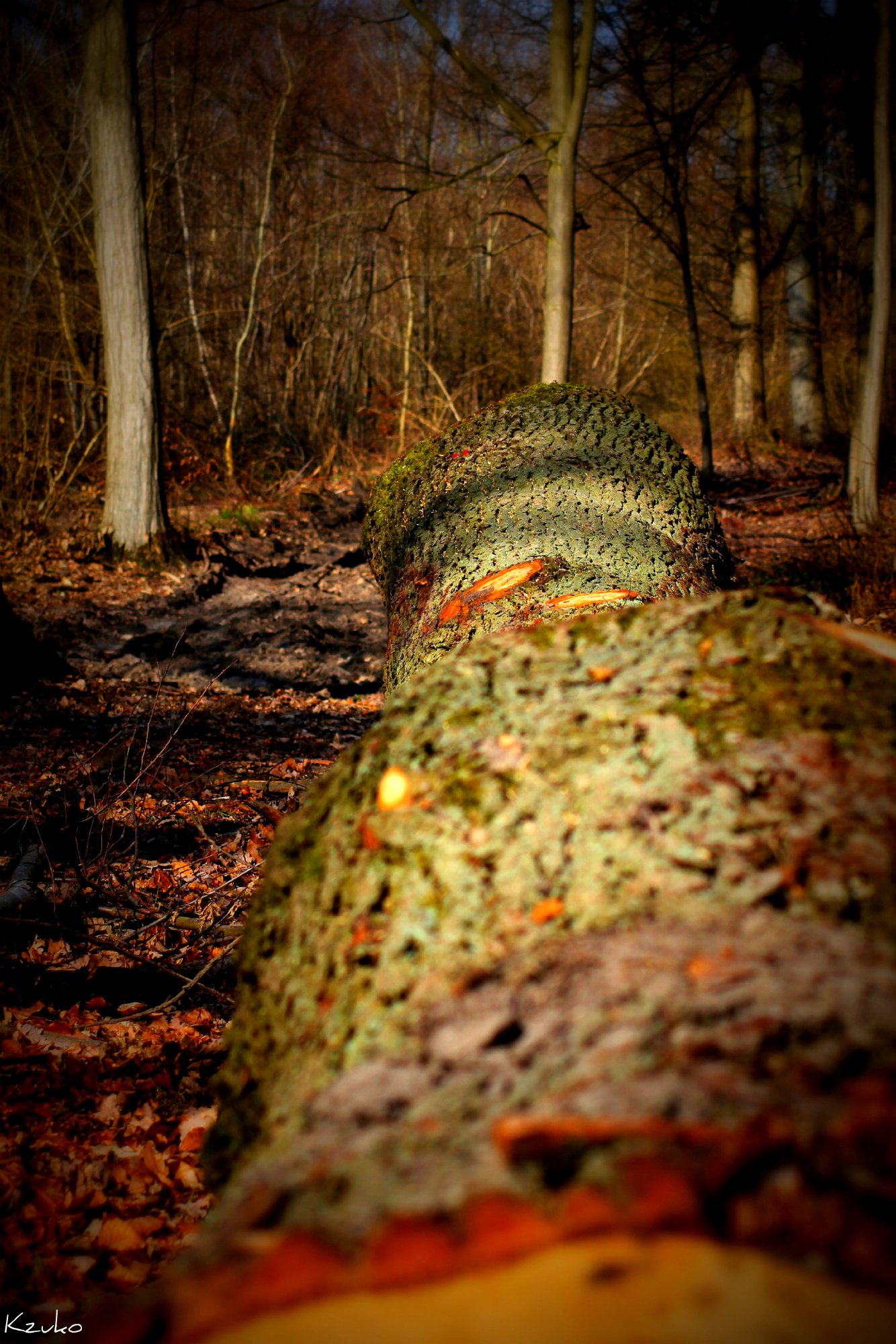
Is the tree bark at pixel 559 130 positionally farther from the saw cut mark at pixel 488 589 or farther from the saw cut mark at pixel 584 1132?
the saw cut mark at pixel 584 1132

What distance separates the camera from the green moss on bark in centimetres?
87

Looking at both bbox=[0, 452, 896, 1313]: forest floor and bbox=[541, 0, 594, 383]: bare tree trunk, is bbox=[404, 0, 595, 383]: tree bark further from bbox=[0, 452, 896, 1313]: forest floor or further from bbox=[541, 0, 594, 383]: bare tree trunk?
bbox=[0, 452, 896, 1313]: forest floor

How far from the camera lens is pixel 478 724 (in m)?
1.09

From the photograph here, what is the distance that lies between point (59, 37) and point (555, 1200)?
47.7 feet

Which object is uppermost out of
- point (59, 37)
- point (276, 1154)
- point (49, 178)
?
point (59, 37)

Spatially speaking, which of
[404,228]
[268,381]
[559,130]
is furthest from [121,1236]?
[404,228]

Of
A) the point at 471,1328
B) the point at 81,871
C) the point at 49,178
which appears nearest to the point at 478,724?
the point at 471,1328

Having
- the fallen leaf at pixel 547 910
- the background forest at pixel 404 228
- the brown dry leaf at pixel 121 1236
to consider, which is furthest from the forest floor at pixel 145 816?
the background forest at pixel 404 228

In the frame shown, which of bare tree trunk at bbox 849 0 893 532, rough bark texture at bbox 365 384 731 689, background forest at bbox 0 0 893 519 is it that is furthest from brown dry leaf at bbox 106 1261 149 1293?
background forest at bbox 0 0 893 519

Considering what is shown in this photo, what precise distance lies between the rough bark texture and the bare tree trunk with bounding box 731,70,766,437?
1059cm

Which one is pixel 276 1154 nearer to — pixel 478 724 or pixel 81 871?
pixel 478 724

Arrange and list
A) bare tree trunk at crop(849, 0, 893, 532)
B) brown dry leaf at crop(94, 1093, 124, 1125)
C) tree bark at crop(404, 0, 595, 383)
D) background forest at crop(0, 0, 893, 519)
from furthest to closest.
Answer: background forest at crop(0, 0, 893, 519) < tree bark at crop(404, 0, 595, 383) < bare tree trunk at crop(849, 0, 893, 532) < brown dry leaf at crop(94, 1093, 124, 1125)

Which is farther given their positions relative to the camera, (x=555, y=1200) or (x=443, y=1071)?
(x=443, y=1071)

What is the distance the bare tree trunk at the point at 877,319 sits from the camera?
6.16 m
